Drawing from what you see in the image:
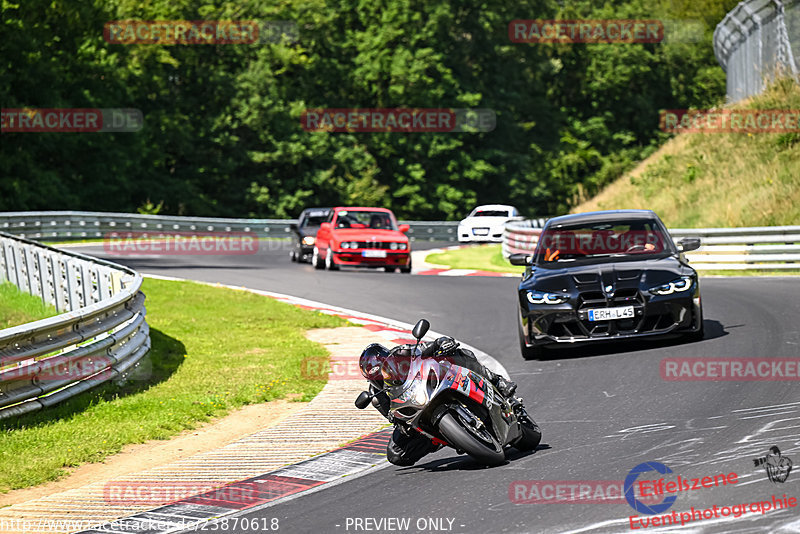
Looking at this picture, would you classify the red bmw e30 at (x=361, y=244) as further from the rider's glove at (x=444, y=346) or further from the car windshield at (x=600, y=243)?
the rider's glove at (x=444, y=346)

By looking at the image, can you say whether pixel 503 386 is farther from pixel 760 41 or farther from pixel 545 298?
pixel 760 41

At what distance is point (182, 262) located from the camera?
1121 inches

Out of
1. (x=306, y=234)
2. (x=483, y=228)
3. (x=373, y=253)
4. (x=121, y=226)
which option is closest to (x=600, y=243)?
(x=373, y=253)

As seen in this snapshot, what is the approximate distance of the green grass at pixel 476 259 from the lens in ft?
90.5

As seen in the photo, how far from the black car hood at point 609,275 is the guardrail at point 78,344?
4395 millimetres

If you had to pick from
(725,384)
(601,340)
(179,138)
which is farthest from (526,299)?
(179,138)

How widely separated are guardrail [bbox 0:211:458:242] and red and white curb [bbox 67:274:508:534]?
1037 inches

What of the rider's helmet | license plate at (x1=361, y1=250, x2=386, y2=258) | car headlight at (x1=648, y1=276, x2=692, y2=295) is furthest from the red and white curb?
license plate at (x1=361, y1=250, x2=386, y2=258)

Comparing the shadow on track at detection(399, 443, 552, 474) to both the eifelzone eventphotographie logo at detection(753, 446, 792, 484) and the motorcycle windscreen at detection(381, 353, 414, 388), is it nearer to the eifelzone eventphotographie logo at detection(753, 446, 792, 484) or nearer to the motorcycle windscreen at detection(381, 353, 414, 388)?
the motorcycle windscreen at detection(381, 353, 414, 388)

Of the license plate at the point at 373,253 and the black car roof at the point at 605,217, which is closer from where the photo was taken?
the black car roof at the point at 605,217

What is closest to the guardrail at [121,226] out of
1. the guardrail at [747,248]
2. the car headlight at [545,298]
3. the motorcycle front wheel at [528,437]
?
the guardrail at [747,248]

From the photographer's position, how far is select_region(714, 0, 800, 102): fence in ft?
96.3

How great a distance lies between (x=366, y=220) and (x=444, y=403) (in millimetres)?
20011

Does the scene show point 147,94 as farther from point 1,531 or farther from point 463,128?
point 1,531
